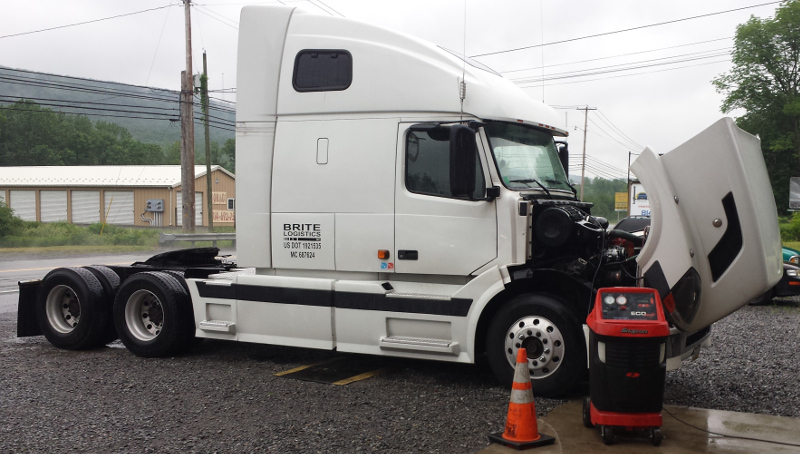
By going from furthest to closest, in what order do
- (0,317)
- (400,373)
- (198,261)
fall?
1. (0,317)
2. (198,261)
3. (400,373)

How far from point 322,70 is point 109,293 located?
12.9 ft

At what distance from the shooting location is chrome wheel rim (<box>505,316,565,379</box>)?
6297mm

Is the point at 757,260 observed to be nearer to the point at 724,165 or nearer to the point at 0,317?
the point at 724,165

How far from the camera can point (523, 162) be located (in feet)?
23.0

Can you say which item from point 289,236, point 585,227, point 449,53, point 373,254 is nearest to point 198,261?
point 289,236

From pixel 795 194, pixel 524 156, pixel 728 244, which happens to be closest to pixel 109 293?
pixel 524 156

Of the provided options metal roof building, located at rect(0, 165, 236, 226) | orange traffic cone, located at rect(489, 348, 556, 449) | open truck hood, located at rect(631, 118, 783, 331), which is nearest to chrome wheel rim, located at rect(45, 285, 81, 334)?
orange traffic cone, located at rect(489, 348, 556, 449)

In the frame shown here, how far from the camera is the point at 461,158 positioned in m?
6.42

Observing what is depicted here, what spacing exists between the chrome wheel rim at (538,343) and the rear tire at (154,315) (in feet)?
12.5

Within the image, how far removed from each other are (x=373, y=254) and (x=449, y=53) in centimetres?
216

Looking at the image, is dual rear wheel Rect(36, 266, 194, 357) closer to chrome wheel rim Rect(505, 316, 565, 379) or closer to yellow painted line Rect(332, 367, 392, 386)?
yellow painted line Rect(332, 367, 392, 386)

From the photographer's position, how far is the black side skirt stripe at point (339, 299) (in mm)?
6793

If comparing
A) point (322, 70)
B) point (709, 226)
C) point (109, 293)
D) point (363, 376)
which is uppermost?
Result: point (322, 70)

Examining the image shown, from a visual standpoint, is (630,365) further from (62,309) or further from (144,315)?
(62,309)
